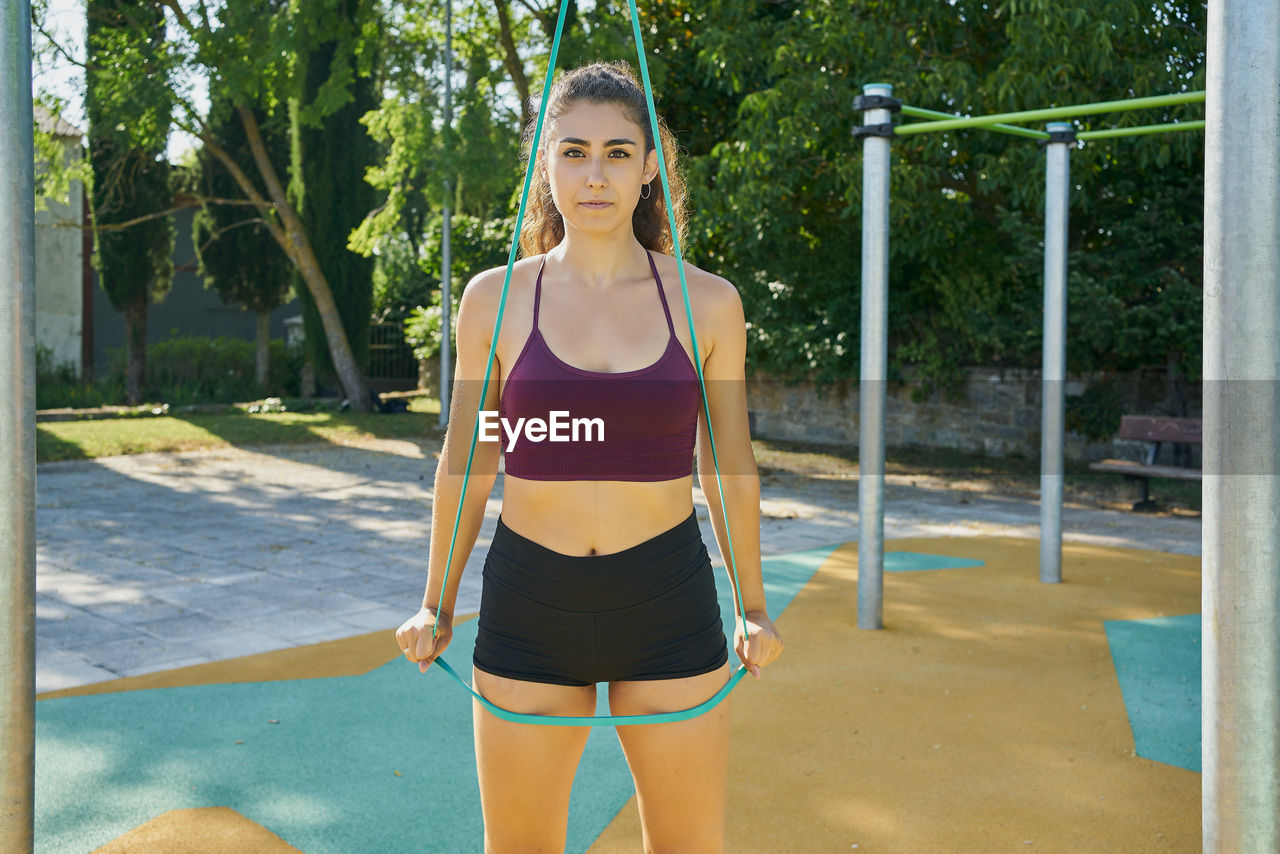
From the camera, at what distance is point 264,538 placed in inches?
329

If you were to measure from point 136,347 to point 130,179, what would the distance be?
3.42m

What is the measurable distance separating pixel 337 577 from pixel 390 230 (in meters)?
11.0

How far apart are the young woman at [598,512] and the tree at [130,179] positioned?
15598 millimetres

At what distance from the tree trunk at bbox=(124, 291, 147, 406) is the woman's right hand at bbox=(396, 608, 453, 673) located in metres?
20.5

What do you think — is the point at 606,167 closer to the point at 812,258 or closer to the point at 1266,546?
the point at 1266,546

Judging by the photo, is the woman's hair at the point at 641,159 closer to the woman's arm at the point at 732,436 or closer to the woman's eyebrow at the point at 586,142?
the woman's eyebrow at the point at 586,142

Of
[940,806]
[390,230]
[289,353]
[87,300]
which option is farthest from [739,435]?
[87,300]

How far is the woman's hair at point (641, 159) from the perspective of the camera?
79.1 inches

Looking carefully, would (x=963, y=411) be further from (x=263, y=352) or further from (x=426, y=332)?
(x=263, y=352)

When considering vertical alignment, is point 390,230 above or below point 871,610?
above

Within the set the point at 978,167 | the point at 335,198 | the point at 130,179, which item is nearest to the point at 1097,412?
the point at 978,167

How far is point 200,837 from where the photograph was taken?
3.21 metres

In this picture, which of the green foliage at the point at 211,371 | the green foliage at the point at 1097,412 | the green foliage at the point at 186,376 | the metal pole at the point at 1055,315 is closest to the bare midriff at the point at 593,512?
the metal pole at the point at 1055,315

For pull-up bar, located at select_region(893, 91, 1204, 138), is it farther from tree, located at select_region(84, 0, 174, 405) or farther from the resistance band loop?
tree, located at select_region(84, 0, 174, 405)
